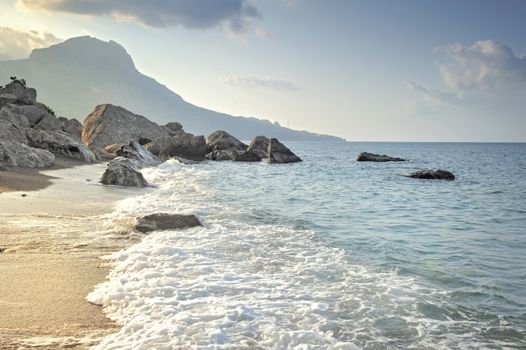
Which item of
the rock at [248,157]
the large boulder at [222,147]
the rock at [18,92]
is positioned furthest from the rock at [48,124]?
the rock at [248,157]

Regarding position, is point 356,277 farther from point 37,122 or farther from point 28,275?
point 37,122

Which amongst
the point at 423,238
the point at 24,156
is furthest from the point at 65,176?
the point at 423,238

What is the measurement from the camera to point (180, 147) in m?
52.8

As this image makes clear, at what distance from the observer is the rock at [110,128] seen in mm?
49094

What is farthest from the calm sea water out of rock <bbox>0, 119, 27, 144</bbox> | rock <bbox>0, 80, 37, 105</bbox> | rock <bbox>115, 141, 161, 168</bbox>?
rock <bbox>0, 80, 37, 105</bbox>

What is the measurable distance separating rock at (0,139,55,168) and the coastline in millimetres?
6553

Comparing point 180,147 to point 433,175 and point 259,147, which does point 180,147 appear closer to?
point 259,147

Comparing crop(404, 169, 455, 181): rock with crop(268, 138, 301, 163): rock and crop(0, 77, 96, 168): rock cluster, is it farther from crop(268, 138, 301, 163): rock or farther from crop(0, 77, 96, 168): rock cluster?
crop(0, 77, 96, 168): rock cluster

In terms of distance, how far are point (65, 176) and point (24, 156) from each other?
344cm

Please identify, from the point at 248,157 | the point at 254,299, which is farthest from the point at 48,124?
the point at 254,299

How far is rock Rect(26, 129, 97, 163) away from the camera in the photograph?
94.9ft

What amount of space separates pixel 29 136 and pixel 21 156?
26.1 feet

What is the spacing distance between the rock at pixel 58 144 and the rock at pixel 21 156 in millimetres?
6075

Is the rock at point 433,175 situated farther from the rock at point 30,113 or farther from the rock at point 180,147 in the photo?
the rock at point 30,113
